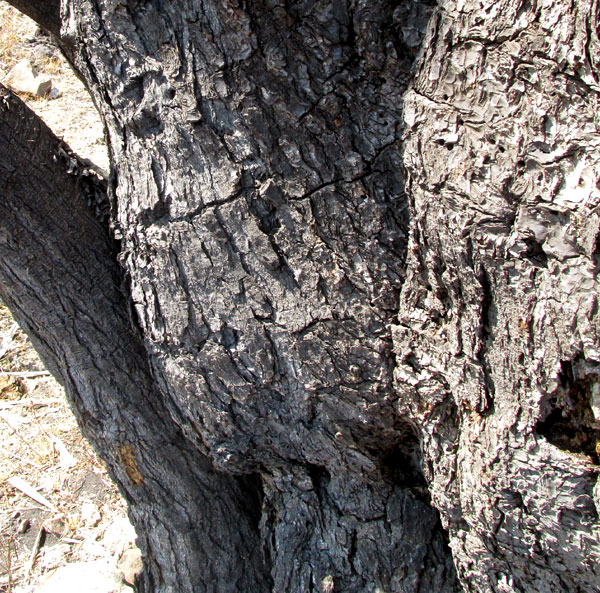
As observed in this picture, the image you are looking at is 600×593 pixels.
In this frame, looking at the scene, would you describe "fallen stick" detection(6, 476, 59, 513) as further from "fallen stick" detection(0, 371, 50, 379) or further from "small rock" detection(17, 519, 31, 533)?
"fallen stick" detection(0, 371, 50, 379)

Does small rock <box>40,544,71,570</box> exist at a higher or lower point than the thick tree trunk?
lower

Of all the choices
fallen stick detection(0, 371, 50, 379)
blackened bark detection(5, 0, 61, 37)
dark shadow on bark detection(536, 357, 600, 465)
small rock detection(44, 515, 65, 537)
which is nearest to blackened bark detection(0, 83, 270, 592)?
blackened bark detection(5, 0, 61, 37)

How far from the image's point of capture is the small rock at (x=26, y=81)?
494 cm

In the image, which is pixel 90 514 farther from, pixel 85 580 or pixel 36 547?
pixel 85 580

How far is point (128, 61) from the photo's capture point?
5.40ft

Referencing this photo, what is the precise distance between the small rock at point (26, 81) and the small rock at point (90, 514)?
3.07 m

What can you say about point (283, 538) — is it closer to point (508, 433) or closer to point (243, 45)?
point (508, 433)

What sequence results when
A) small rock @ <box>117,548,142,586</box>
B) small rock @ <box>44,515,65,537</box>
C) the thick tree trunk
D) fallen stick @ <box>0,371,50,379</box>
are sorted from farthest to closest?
1. fallen stick @ <box>0,371,50,379</box>
2. small rock @ <box>44,515,65,537</box>
3. small rock @ <box>117,548,142,586</box>
4. the thick tree trunk

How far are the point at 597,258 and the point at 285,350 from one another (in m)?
0.82

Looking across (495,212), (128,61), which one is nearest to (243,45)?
(128,61)

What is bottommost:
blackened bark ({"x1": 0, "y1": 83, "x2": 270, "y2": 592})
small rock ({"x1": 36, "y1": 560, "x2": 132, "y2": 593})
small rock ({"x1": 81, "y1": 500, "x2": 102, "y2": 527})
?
small rock ({"x1": 36, "y1": 560, "x2": 132, "y2": 593})

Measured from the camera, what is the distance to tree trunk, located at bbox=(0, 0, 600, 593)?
129 centimetres

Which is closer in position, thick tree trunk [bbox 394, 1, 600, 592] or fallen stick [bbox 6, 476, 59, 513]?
thick tree trunk [bbox 394, 1, 600, 592]

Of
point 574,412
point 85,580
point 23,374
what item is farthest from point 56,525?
point 574,412
